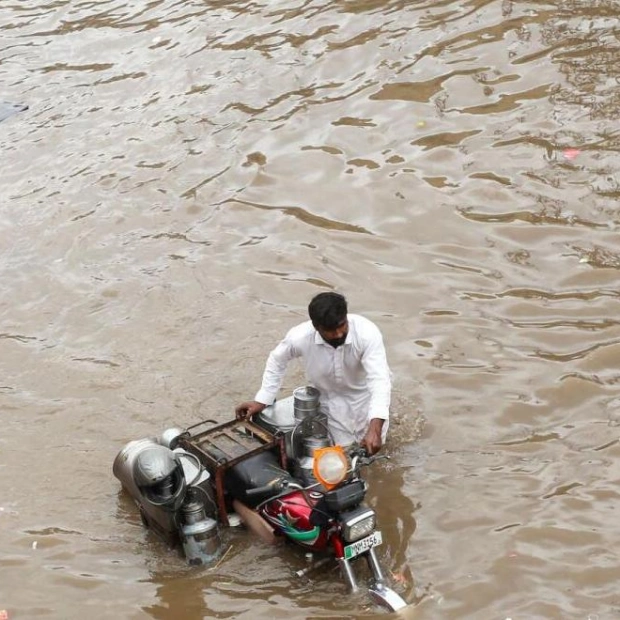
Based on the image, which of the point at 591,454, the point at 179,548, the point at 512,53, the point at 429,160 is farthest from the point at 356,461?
the point at 512,53

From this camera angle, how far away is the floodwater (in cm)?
532

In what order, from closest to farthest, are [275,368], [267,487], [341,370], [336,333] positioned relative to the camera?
[267,487] → [336,333] → [341,370] → [275,368]

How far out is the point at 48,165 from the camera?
10641 millimetres

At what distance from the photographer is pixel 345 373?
573 centimetres

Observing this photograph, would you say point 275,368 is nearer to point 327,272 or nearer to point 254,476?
point 254,476

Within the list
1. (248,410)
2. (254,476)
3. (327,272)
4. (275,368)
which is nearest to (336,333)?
(275,368)

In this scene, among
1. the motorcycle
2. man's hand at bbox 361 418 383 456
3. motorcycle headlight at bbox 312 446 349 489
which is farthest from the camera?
man's hand at bbox 361 418 383 456

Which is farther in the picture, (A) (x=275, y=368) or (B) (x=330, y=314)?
(A) (x=275, y=368)

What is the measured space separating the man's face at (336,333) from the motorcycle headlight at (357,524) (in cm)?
104

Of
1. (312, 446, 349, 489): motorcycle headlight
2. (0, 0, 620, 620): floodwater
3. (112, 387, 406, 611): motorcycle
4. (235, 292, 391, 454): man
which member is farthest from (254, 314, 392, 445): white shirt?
(312, 446, 349, 489): motorcycle headlight

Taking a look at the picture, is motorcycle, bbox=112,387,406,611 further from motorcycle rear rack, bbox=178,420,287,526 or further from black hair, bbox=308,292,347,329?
black hair, bbox=308,292,347,329

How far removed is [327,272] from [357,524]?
147 inches

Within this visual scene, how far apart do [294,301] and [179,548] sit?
2.93 metres

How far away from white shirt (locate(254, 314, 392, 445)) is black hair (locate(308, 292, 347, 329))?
0.83ft
